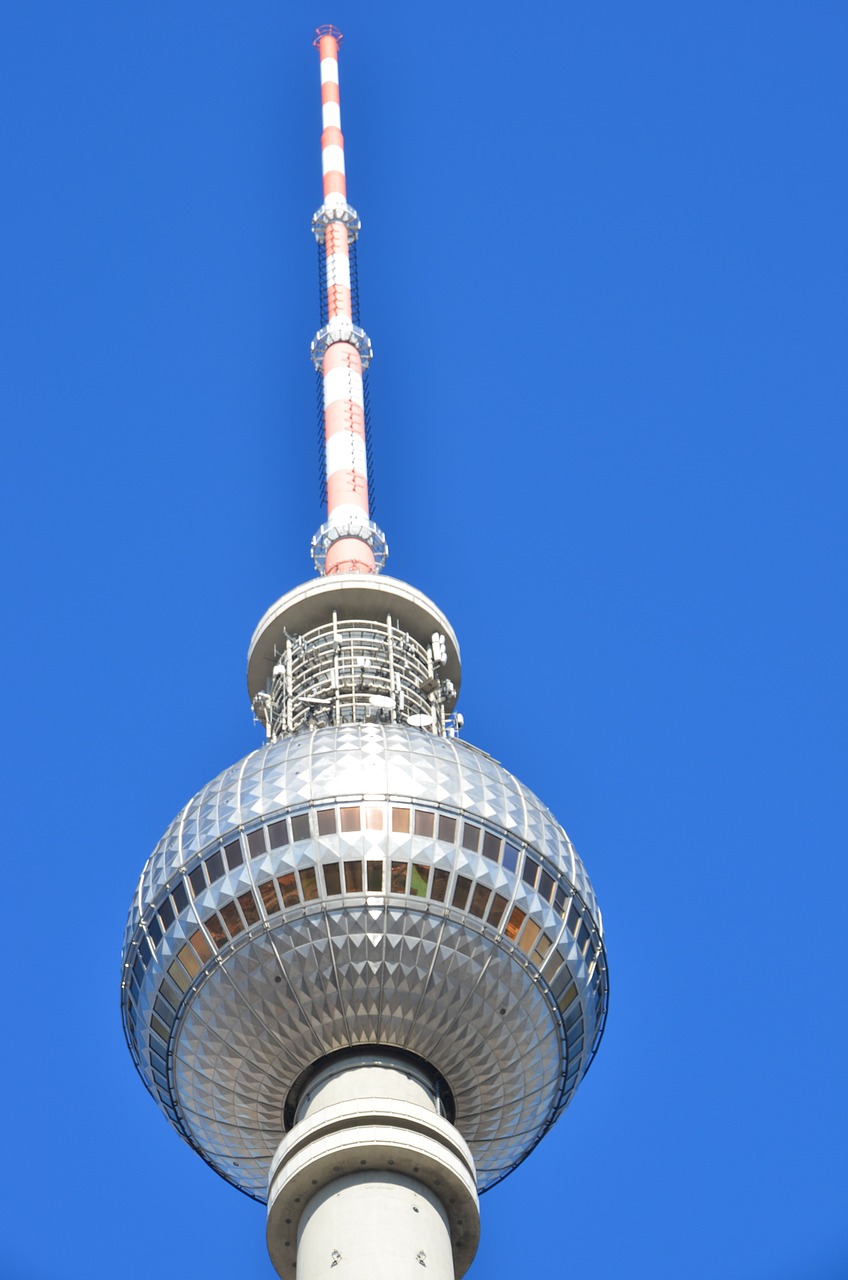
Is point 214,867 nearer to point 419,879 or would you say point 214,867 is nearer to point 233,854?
point 233,854

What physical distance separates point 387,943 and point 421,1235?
6.59 meters

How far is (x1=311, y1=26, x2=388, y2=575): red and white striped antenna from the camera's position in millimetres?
62000

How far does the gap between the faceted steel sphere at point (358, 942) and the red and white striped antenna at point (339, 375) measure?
45.3ft

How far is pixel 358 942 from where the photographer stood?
44.7 m

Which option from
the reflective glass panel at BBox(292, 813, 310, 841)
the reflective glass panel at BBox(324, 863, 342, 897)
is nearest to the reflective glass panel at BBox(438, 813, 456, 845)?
the reflective glass panel at BBox(324, 863, 342, 897)

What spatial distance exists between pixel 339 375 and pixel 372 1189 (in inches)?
1320

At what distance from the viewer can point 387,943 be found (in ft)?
147

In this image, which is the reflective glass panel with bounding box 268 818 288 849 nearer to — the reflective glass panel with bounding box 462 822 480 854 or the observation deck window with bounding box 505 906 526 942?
the reflective glass panel with bounding box 462 822 480 854

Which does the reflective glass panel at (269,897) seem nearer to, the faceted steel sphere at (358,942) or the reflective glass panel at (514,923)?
the faceted steel sphere at (358,942)

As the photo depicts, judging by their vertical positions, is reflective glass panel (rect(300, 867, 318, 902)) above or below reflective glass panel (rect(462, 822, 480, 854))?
below

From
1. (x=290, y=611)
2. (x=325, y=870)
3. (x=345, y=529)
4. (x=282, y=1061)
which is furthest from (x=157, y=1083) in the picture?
(x=345, y=529)

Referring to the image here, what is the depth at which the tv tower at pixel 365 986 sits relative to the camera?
1719 inches

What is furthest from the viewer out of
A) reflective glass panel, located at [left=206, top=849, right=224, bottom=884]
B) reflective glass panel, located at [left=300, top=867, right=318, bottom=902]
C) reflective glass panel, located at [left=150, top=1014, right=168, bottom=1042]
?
reflective glass panel, located at [left=150, top=1014, right=168, bottom=1042]

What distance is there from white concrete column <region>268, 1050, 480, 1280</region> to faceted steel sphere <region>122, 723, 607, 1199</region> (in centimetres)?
202
